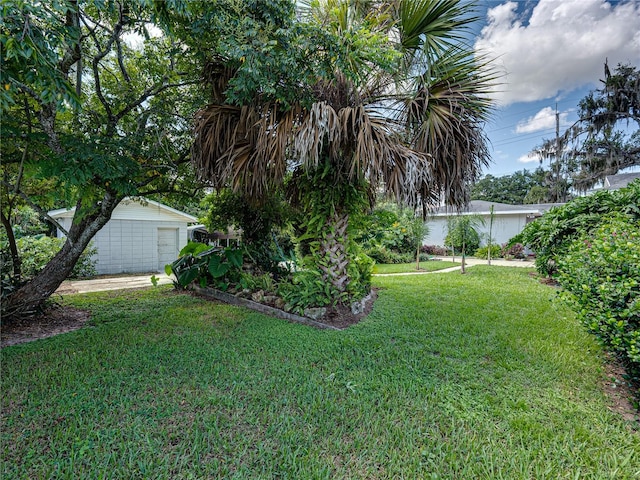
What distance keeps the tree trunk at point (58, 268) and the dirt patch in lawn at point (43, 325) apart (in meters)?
0.16

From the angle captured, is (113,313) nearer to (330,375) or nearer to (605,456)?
(330,375)

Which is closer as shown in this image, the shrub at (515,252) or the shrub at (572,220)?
the shrub at (572,220)

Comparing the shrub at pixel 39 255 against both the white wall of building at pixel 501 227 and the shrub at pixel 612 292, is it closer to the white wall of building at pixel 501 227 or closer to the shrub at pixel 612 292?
the shrub at pixel 612 292

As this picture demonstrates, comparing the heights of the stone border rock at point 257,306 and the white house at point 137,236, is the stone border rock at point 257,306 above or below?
below

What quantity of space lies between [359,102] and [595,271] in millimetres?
3647

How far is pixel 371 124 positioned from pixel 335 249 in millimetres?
2211

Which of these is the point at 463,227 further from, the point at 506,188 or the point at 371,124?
the point at 506,188

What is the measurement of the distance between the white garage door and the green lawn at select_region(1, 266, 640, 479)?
8521 mm

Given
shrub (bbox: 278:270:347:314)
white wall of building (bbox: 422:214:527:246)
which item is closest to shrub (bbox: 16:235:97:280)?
shrub (bbox: 278:270:347:314)

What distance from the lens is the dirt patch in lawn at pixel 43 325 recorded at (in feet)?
14.1

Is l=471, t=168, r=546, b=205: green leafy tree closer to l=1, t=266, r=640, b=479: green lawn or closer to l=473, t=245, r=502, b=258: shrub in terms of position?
l=473, t=245, r=502, b=258: shrub

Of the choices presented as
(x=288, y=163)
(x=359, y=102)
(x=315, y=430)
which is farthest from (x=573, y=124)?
(x=315, y=430)

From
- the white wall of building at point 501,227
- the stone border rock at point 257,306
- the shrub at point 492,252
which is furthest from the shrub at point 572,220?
the white wall of building at point 501,227

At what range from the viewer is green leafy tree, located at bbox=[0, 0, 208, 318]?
359 cm
